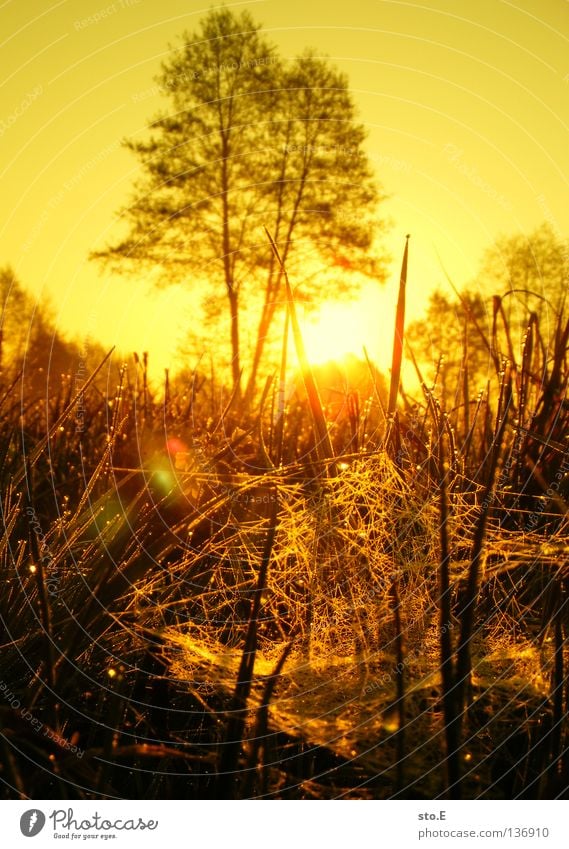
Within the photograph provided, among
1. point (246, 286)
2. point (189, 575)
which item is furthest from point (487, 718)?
point (246, 286)

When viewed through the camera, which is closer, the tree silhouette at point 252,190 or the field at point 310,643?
the field at point 310,643

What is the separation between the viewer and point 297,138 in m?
12.1

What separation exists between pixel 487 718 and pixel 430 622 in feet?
0.64

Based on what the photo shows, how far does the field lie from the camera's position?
1.06 metres
